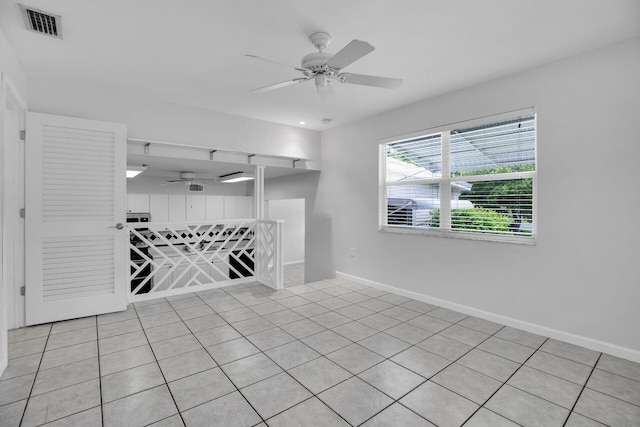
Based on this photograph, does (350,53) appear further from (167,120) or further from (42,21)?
(167,120)

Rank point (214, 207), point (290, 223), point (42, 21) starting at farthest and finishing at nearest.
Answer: point (290, 223) → point (214, 207) → point (42, 21)

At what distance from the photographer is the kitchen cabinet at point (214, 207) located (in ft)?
24.7

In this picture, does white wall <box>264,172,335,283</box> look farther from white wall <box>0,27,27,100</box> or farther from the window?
white wall <box>0,27,27,100</box>

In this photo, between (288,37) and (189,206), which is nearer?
(288,37)

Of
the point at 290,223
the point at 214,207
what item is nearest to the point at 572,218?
the point at 290,223

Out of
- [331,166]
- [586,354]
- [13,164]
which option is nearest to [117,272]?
[13,164]

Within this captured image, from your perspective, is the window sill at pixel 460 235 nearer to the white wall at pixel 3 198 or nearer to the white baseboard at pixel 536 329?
the white baseboard at pixel 536 329

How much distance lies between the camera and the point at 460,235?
3.54 meters

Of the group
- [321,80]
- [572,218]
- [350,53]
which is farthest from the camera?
[572,218]

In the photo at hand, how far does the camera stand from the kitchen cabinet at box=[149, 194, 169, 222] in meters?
6.72

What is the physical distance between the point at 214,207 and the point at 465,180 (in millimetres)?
5885

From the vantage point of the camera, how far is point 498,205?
3.27 metres

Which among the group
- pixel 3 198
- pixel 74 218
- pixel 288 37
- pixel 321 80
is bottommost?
pixel 74 218

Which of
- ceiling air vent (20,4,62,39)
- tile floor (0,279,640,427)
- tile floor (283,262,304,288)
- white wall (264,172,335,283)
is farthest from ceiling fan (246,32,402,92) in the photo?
tile floor (283,262,304,288)
